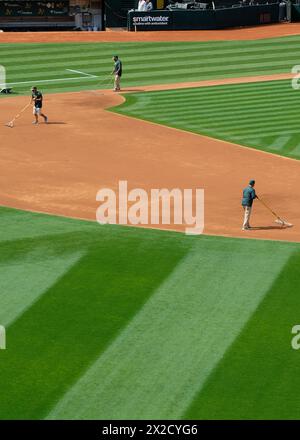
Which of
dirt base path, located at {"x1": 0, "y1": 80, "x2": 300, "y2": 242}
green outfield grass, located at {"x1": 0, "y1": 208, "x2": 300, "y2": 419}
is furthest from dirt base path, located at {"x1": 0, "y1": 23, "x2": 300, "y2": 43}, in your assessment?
green outfield grass, located at {"x1": 0, "y1": 208, "x2": 300, "y2": 419}

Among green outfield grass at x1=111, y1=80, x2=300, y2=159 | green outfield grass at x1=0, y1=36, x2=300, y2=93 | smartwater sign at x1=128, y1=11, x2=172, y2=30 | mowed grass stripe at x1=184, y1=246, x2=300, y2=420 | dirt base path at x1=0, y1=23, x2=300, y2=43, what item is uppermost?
smartwater sign at x1=128, y1=11, x2=172, y2=30

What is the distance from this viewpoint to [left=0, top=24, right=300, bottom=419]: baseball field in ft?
60.8

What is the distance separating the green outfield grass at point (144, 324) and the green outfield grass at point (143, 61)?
87.6 ft

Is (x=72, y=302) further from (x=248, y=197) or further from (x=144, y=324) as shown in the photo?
(x=248, y=197)

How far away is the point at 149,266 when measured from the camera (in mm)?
24562

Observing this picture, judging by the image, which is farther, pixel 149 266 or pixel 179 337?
pixel 149 266

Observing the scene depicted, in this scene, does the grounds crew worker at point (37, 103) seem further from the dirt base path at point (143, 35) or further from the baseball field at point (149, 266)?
the dirt base path at point (143, 35)

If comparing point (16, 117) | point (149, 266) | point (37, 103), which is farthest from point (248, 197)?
point (16, 117)

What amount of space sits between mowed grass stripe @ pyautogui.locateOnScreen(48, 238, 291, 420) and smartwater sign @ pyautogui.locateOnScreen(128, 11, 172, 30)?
1735 inches

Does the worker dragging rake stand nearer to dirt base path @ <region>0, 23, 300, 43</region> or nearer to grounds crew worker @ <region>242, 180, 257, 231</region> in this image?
grounds crew worker @ <region>242, 180, 257, 231</region>

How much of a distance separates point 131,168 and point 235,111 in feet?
40.9

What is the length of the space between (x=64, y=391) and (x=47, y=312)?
3711mm

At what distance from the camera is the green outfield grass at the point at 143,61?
54781mm

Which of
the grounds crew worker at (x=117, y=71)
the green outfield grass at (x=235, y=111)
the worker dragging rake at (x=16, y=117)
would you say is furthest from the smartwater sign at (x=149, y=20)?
the worker dragging rake at (x=16, y=117)
